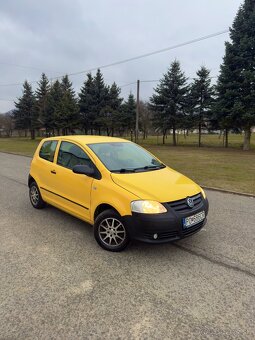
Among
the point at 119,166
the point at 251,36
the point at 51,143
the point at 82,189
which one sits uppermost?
the point at 251,36

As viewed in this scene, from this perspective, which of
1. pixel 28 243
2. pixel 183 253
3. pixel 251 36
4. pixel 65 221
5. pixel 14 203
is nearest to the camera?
pixel 183 253

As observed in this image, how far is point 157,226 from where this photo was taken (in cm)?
347

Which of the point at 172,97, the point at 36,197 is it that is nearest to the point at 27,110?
the point at 172,97

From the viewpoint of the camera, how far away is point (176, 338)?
229 centimetres

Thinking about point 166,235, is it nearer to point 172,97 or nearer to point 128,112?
point 172,97

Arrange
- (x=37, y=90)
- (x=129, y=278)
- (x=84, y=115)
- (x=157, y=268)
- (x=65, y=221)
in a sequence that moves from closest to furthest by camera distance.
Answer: (x=129, y=278) → (x=157, y=268) → (x=65, y=221) → (x=84, y=115) → (x=37, y=90)

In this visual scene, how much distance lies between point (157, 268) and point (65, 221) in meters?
2.33

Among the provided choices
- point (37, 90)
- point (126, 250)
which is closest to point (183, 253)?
point (126, 250)

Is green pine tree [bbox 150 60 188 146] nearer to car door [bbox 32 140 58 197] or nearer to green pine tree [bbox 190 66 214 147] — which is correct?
green pine tree [bbox 190 66 214 147]

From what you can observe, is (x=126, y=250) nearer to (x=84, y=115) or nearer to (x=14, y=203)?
(x=14, y=203)

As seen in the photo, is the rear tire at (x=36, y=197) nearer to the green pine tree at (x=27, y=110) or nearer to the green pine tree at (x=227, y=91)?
the green pine tree at (x=227, y=91)

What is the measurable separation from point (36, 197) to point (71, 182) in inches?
67.9

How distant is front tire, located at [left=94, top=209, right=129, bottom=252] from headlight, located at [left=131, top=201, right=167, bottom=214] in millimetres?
339

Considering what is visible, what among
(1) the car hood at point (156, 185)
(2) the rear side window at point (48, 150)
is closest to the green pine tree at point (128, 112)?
(2) the rear side window at point (48, 150)
